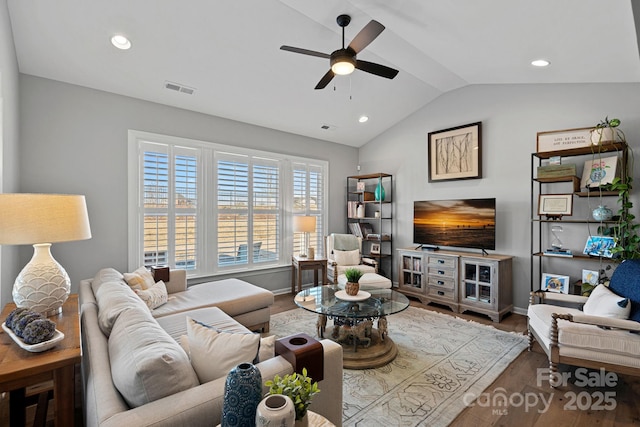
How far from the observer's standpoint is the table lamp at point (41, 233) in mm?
1587

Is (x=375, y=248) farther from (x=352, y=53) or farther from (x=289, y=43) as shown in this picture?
(x=352, y=53)

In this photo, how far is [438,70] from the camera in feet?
13.2

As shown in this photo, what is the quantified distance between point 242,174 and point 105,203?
68.0 inches

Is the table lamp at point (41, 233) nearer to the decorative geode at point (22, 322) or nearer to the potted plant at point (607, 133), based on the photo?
the decorative geode at point (22, 322)

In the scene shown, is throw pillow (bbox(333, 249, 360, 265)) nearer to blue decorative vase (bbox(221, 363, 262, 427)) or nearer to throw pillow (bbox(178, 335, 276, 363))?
throw pillow (bbox(178, 335, 276, 363))

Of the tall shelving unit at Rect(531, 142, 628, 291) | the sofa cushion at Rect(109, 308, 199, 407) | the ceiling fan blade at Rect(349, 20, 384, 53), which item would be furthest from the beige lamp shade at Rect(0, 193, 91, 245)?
the tall shelving unit at Rect(531, 142, 628, 291)

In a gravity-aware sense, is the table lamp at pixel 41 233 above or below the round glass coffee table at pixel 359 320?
above

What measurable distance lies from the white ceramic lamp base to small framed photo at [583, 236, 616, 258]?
4.49 m

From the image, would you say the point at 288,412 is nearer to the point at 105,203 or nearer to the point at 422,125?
the point at 105,203

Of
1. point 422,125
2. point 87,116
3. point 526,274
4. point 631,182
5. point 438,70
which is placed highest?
point 438,70

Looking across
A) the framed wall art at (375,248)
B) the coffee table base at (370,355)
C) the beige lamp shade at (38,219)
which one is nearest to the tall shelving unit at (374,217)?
the framed wall art at (375,248)

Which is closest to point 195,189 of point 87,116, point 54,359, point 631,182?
point 87,116

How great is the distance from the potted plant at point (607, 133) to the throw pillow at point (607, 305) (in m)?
1.53

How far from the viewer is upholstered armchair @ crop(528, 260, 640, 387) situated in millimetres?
2232
